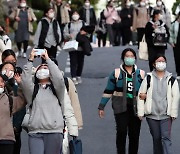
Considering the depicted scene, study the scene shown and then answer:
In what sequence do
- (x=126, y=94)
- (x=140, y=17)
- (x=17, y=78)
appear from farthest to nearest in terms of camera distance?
(x=140, y=17) < (x=126, y=94) < (x=17, y=78)

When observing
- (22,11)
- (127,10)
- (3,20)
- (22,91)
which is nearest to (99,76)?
(22,11)

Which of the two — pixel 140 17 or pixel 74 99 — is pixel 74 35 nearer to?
pixel 74 99

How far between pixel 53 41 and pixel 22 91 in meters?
8.86

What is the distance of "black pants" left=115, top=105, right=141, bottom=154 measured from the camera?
1065cm

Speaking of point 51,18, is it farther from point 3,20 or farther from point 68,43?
point 3,20

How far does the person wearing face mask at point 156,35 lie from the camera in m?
16.8

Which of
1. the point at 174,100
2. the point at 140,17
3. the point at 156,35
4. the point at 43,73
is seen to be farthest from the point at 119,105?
the point at 140,17

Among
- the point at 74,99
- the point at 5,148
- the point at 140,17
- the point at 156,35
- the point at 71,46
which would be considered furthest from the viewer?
the point at 140,17

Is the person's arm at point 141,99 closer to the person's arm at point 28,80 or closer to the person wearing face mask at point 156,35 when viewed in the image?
the person's arm at point 28,80

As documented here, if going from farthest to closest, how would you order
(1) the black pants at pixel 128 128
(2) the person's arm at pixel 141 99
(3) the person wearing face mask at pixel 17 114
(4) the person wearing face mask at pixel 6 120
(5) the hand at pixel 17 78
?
(1) the black pants at pixel 128 128 < (2) the person's arm at pixel 141 99 < (3) the person wearing face mask at pixel 17 114 < (5) the hand at pixel 17 78 < (4) the person wearing face mask at pixel 6 120

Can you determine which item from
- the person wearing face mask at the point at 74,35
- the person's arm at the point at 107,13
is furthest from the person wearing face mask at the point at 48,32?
the person's arm at the point at 107,13

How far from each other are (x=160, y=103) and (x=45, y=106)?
219cm

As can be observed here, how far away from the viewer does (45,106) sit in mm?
8750

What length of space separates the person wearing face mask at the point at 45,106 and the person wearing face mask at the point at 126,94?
188cm
